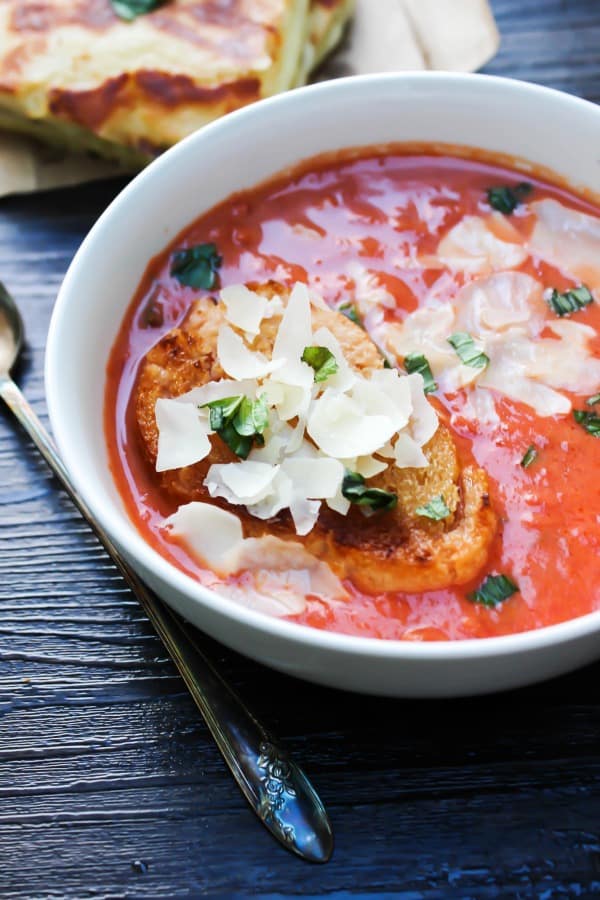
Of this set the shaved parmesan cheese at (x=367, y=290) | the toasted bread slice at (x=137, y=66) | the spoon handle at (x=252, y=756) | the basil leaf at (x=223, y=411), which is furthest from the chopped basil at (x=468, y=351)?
the toasted bread slice at (x=137, y=66)

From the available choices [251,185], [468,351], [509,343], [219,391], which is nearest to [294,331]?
[219,391]

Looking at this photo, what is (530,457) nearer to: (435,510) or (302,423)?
(435,510)

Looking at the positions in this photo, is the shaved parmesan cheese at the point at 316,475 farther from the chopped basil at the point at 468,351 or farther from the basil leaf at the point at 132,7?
the basil leaf at the point at 132,7

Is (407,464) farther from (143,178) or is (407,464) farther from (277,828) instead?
(143,178)

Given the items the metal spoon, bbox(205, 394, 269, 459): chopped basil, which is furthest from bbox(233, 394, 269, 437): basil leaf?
the metal spoon

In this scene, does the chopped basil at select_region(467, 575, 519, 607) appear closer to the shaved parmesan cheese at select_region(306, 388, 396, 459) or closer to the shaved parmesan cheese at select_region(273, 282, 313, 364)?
the shaved parmesan cheese at select_region(306, 388, 396, 459)

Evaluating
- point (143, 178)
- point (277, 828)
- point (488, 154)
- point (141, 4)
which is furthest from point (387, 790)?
point (141, 4)
